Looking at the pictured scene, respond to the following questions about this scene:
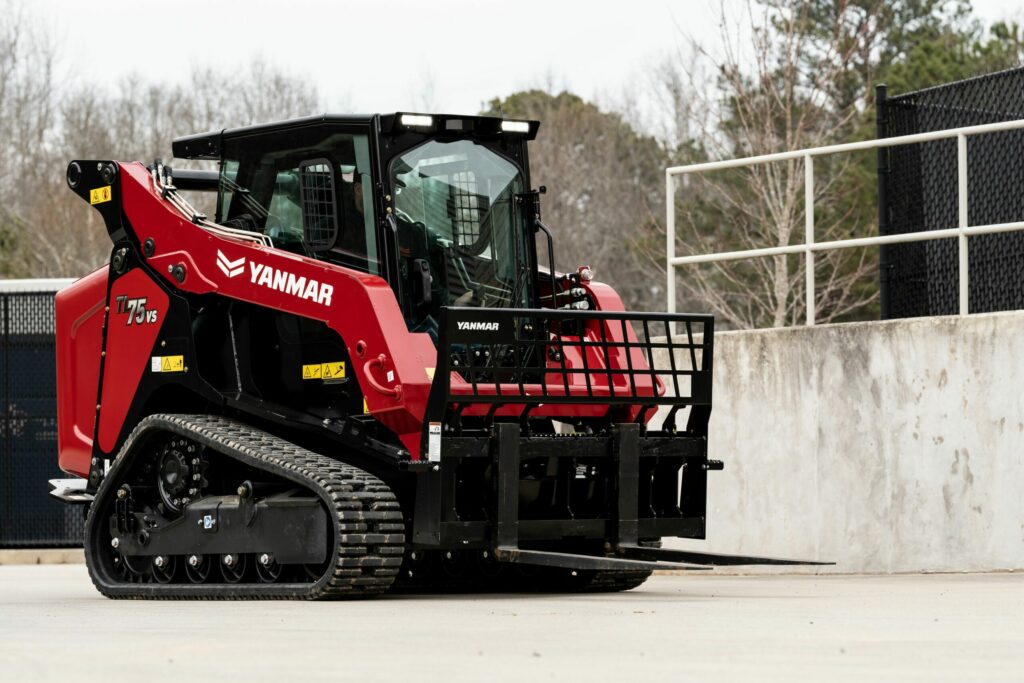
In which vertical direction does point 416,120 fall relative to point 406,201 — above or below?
above

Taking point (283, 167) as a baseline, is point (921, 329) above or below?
below

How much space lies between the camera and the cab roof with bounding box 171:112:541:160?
12258 millimetres

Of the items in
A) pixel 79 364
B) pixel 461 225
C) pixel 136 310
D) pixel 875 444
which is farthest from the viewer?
pixel 875 444

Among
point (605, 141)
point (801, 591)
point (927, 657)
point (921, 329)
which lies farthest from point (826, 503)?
point (605, 141)

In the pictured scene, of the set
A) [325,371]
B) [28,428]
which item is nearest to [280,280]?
[325,371]

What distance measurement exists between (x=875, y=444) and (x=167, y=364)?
553cm

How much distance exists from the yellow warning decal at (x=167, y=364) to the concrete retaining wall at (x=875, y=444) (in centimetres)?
497

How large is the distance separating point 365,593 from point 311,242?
2.45m

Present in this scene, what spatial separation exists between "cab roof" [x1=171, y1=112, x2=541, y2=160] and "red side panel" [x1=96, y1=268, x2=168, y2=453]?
1.02 metres

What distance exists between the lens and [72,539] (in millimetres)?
21250

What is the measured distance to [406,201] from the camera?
1227 cm

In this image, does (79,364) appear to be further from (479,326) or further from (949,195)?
(949,195)

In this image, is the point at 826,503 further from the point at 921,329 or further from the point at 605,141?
the point at 605,141

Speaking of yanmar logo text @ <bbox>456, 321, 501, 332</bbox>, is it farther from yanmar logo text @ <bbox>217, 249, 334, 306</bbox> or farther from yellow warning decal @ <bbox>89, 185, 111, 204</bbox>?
yellow warning decal @ <bbox>89, 185, 111, 204</bbox>
